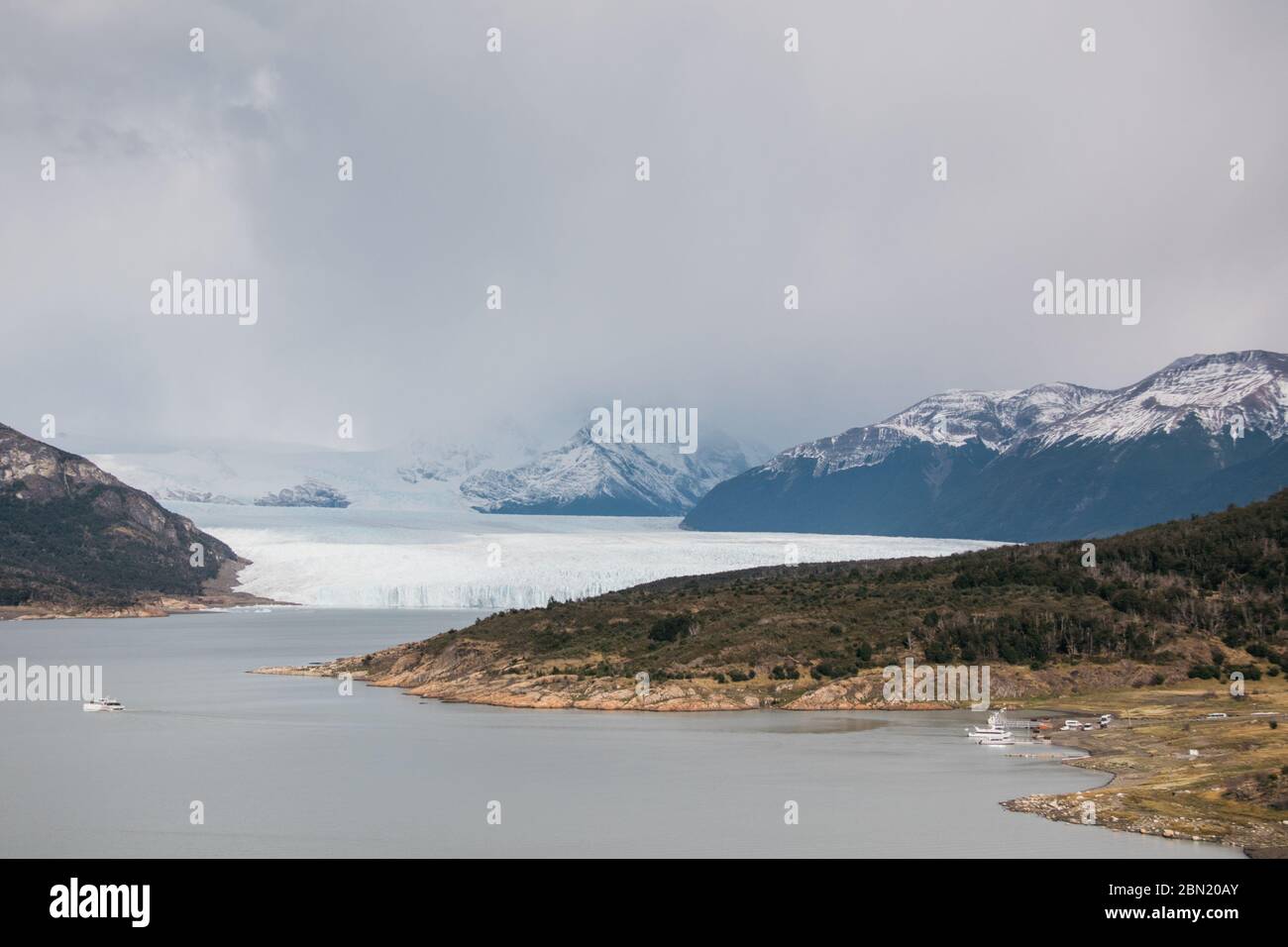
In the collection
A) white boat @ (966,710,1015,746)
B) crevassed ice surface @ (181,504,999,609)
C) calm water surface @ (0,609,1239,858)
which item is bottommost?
calm water surface @ (0,609,1239,858)

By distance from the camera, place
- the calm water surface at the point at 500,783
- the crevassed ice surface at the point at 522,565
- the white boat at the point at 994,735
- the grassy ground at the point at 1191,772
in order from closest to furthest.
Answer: the grassy ground at the point at 1191,772, the calm water surface at the point at 500,783, the white boat at the point at 994,735, the crevassed ice surface at the point at 522,565

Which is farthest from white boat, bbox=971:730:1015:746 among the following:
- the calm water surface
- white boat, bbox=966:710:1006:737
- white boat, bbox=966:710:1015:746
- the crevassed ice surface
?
the crevassed ice surface

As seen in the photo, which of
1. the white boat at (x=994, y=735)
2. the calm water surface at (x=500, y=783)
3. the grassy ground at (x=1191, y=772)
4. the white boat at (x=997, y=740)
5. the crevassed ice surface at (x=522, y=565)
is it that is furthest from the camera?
the crevassed ice surface at (x=522, y=565)

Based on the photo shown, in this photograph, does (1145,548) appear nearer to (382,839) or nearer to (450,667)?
(450,667)

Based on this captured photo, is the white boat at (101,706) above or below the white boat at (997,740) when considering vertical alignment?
above

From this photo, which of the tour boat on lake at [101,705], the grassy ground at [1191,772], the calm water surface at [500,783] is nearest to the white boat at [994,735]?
the calm water surface at [500,783]


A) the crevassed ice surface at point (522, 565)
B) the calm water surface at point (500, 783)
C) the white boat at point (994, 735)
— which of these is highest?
the crevassed ice surface at point (522, 565)

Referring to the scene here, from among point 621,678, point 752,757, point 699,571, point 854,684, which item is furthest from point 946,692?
point 699,571

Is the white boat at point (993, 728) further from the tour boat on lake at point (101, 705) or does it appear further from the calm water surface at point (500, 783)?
the tour boat on lake at point (101, 705)

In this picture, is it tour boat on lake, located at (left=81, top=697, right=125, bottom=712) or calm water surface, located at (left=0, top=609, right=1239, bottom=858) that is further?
tour boat on lake, located at (left=81, top=697, right=125, bottom=712)

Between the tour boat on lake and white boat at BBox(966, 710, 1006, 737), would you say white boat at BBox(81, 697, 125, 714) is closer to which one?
the tour boat on lake
